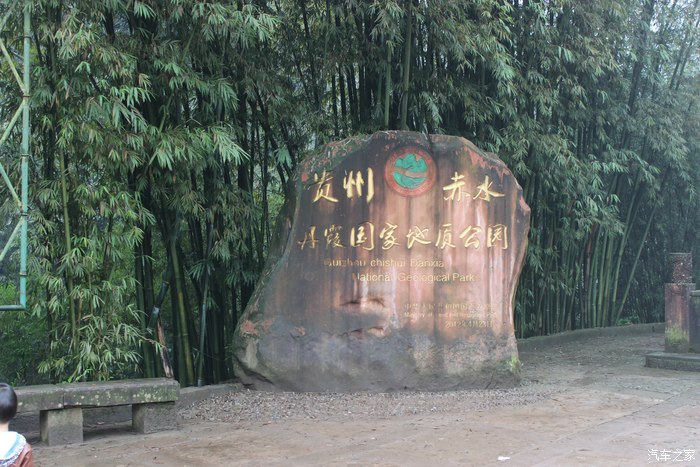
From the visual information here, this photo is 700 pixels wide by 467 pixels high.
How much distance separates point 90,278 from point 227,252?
1008mm

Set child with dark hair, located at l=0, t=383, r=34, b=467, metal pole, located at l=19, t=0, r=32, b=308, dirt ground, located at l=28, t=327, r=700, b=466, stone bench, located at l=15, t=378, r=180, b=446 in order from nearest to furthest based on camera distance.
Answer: child with dark hair, located at l=0, t=383, r=34, b=467
dirt ground, located at l=28, t=327, r=700, b=466
stone bench, located at l=15, t=378, r=180, b=446
metal pole, located at l=19, t=0, r=32, b=308

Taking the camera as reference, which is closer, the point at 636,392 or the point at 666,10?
the point at 636,392

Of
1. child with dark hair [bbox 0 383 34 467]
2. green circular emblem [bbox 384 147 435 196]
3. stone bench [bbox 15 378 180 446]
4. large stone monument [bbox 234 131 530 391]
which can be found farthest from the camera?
green circular emblem [bbox 384 147 435 196]

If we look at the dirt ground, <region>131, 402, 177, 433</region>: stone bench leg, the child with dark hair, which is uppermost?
the child with dark hair

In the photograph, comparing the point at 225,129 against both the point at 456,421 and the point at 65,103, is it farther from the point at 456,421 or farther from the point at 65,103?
the point at 456,421

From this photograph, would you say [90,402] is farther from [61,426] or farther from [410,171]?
[410,171]

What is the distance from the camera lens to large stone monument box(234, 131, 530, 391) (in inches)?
211

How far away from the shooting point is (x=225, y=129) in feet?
16.6

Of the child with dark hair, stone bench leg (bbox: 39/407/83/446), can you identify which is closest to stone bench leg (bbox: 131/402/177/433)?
stone bench leg (bbox: 39/407/83/446)

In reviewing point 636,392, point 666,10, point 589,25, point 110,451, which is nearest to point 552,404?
point 636,392

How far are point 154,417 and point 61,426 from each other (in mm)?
543

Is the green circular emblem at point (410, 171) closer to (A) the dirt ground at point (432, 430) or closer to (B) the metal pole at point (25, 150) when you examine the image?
(A) the dirt ground at point (432, 430)

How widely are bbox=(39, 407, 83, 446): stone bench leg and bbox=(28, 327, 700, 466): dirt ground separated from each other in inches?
3.0

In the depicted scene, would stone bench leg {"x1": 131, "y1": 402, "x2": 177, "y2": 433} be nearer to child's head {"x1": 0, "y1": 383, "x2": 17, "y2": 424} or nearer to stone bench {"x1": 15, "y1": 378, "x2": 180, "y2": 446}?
stone bench {"x1": 15, "y1": 378, "x2": 180, "y2": 446}
